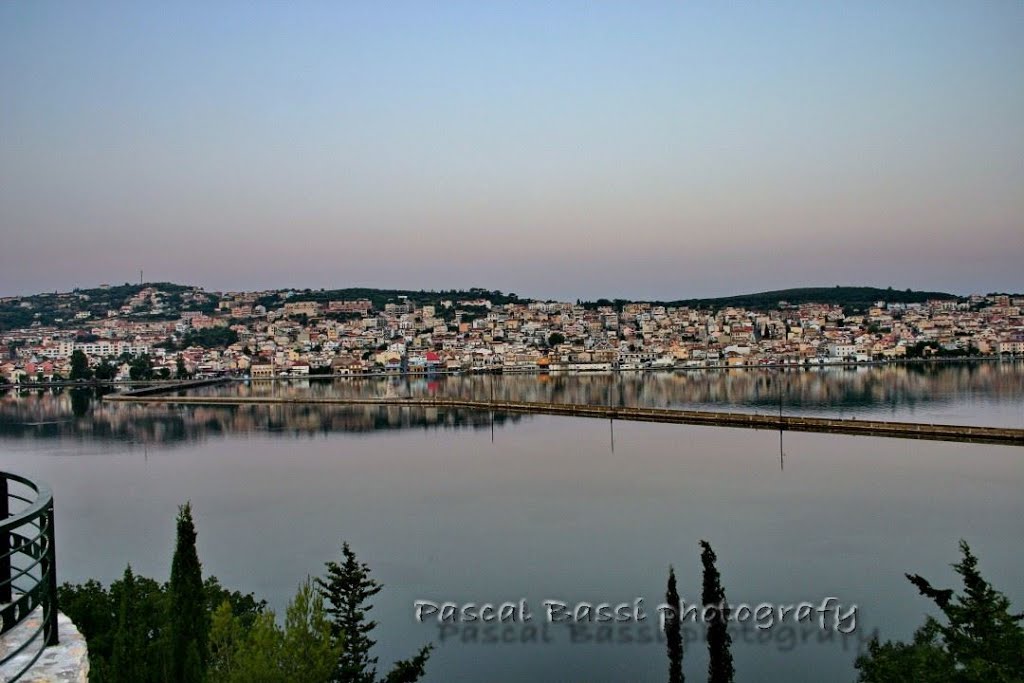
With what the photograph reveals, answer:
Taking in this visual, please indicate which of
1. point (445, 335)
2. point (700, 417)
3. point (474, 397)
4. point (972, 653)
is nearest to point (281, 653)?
point (972, 653)

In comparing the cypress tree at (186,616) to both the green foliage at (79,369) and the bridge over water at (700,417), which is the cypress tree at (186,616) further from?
the green foliage at (79,369)

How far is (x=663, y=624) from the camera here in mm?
6613

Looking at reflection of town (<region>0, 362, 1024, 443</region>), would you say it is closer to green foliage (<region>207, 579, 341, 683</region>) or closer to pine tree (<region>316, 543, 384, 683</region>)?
pine tree (<region>316, 543, 384, 683</region>)

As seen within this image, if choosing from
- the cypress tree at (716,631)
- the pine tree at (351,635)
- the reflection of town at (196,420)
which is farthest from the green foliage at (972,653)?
the reflection of town at (196,420)

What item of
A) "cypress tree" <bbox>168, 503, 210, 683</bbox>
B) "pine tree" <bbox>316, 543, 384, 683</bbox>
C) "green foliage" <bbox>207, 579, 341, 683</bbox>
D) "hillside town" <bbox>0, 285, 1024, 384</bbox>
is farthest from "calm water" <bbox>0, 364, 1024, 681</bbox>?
"hillside town" <bbox>0, 285, 1024, 384</bbox>

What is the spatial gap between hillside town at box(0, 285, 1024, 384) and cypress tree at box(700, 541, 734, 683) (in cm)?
4337

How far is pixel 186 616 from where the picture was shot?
Result: 4.77 m

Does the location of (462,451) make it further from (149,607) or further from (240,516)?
(149,607)

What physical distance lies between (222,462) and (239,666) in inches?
524

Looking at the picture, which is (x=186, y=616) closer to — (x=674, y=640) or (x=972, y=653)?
(x=674, y=640)

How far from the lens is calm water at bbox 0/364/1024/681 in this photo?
674 centimetres

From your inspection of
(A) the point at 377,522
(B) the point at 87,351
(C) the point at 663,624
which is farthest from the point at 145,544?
(B) the point at 87,351

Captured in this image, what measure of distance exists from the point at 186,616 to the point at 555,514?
6827 millimetres

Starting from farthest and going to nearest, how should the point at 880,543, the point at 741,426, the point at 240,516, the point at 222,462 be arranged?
the point at 741,426 → the point at 222,462 → the point at 240,516 → the point at 880,543
